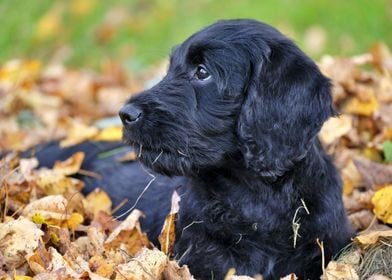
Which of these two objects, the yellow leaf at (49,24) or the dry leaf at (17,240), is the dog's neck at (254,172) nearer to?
the dry leaf at (17,240)

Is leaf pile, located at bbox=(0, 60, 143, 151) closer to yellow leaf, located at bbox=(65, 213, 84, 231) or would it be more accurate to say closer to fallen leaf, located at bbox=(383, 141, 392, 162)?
yellow leaf, located at bbox=(65, 213, 84, 231)

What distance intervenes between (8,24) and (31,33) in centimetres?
75

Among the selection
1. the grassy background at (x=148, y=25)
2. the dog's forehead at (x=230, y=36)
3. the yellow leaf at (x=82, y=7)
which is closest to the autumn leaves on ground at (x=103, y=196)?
the dog's forehead at (x=230, y=36)

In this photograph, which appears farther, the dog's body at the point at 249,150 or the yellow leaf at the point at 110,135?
the yellow leaf at the point at 110,135

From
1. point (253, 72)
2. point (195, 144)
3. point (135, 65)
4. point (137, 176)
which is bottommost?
point (135, 65)

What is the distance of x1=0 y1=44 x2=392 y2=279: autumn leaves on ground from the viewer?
3.63 metres

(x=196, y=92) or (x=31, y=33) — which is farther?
(x=31, y=33)

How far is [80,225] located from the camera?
4.24 m

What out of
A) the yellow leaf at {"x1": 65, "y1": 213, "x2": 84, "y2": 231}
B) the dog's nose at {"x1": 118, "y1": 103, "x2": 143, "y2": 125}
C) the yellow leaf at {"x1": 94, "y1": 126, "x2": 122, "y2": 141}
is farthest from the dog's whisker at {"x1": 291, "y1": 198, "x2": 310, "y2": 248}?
the yellow leaf at {"x1": 94, "y1": 126, "x2": 122, "y2": 141}

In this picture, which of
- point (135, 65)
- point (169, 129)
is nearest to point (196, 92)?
point (169, 129)

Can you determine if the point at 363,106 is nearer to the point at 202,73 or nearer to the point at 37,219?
the point at 202,73

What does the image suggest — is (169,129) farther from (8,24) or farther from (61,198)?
(8,24)

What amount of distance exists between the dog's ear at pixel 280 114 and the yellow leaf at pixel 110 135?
87.7 inches

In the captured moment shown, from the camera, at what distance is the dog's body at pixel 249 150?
3.87 m
